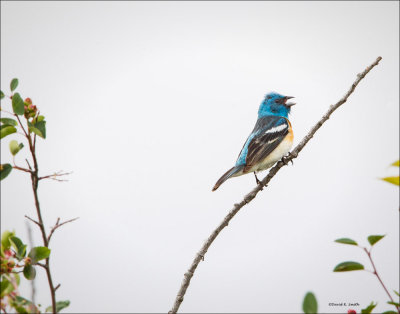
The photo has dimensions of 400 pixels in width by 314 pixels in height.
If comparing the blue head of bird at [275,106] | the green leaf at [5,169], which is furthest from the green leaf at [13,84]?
the blue head of bird at [275,106]

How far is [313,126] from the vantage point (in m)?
3.51

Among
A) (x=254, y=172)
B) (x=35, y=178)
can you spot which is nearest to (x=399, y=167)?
(x=35, y=178)

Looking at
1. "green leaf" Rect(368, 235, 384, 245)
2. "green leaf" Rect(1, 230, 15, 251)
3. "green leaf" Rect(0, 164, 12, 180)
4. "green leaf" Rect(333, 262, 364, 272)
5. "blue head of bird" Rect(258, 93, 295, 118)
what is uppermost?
"blue head of bird" Rect(258, 93, 295, 118)

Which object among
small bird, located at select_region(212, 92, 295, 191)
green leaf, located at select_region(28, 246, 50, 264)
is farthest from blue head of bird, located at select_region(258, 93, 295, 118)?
green leaf, located at select_region(28, 246, 50, 264)

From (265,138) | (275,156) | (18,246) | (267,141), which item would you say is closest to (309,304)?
(18,246)

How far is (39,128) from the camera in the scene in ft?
5.97

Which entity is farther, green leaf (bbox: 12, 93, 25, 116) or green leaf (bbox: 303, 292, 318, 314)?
green leaf (bbox: 12, 93, 25, 116)

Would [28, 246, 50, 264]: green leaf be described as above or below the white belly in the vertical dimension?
below

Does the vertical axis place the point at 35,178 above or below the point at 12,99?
below

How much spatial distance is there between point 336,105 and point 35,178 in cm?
254

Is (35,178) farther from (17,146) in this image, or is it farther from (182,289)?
(182,289)

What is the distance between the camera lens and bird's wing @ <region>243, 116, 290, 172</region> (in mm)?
6051

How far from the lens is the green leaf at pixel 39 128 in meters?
1.79

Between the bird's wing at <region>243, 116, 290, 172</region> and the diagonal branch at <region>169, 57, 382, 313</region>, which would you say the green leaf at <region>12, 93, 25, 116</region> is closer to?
the diagonal branch at <region>169, 57, 382, 313</region>
